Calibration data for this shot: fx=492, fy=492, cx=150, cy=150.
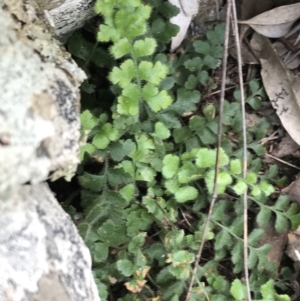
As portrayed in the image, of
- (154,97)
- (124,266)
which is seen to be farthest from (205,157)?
(124,266)

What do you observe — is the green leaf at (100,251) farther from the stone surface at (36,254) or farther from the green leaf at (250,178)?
the green leaf at (250,178)

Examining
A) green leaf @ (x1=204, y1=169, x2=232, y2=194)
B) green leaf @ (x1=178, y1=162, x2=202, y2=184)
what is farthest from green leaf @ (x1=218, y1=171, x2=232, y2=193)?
green leaf @ (x1=178, y1=162, x2=202, y2=184)

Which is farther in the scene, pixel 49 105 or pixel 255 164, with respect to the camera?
pixel 255 164

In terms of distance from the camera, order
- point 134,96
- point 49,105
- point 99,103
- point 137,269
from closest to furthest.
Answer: point 49,105
point 134,96
point 137,269
point 99,103

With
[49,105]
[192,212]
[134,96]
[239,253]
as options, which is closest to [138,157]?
[134,96]

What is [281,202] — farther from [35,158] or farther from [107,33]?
[35,158]

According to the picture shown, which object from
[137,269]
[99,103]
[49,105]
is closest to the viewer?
[49,105]

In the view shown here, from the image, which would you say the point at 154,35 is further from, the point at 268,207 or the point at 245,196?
the point at 268,207
